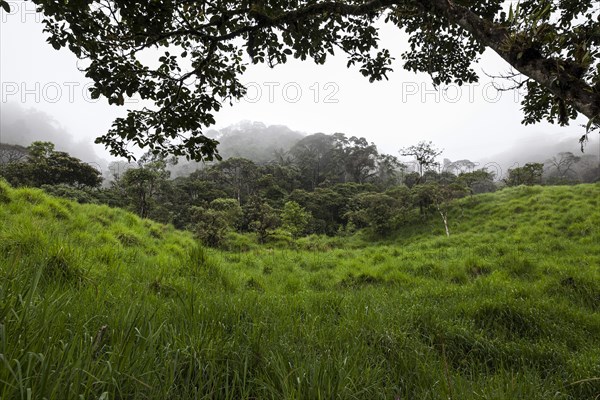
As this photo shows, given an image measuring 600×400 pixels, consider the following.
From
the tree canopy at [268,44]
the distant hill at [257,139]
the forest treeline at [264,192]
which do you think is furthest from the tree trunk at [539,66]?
the distant hill at [257,139]

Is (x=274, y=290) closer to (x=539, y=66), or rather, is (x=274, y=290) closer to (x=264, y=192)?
(x=539, y=66)

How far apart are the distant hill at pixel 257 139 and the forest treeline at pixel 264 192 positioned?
78730 mm

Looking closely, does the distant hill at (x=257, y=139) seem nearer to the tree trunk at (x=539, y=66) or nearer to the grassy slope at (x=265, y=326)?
the grassy slope at (x=265, y=326)

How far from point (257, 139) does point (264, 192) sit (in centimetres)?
13275

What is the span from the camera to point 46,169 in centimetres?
3134

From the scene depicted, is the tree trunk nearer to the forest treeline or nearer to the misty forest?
the misty forest

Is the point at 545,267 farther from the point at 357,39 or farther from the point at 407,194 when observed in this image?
the point at 407,194

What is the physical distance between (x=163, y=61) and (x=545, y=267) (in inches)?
371

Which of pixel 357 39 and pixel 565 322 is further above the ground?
pixel 357 39

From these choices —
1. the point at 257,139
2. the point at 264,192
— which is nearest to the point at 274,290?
the point at 264,192

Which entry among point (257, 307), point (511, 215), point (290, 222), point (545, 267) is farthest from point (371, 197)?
point (257, 307)

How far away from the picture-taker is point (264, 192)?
40.9 m

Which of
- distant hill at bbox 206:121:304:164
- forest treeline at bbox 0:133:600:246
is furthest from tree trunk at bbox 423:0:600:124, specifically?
distant hill at bbox 206:121:304:164

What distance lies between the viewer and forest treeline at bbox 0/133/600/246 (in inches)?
919
